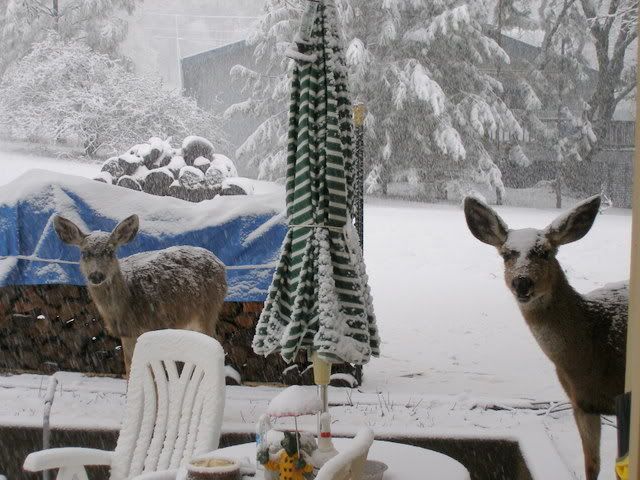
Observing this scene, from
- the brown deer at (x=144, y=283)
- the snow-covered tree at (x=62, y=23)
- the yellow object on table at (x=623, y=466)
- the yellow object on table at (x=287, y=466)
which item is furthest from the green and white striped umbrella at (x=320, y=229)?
the snow-covered tree at (x=62, y=23)

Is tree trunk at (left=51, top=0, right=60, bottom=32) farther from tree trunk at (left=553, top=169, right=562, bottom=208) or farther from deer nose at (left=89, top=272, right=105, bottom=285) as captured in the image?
tree trunk at (left=553, top=169, right=562, bottom=208)

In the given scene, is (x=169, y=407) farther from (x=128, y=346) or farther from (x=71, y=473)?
(x=128, y=346)

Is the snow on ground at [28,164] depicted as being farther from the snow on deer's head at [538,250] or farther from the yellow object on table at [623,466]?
the yellow object on table at [623,466]

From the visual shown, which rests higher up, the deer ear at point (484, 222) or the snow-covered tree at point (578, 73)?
the snow-covered tree at point (578, 73)

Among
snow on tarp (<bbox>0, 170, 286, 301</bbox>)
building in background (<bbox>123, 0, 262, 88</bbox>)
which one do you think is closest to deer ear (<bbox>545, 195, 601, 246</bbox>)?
snow on tarp (<bbox>0, 170, 286, 301</bbox>)

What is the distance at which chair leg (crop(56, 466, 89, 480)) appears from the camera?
219 centimetres

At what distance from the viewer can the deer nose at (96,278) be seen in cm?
417

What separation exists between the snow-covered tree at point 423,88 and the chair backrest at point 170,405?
80.2 inches

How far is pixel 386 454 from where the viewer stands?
2.38m

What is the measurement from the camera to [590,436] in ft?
9.45

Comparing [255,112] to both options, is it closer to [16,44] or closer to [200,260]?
[200,260]

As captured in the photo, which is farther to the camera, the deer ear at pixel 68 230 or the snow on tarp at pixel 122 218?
the snow on tarp at pixel 122 218

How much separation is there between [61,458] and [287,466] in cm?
72

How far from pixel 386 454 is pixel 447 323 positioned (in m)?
2.11
